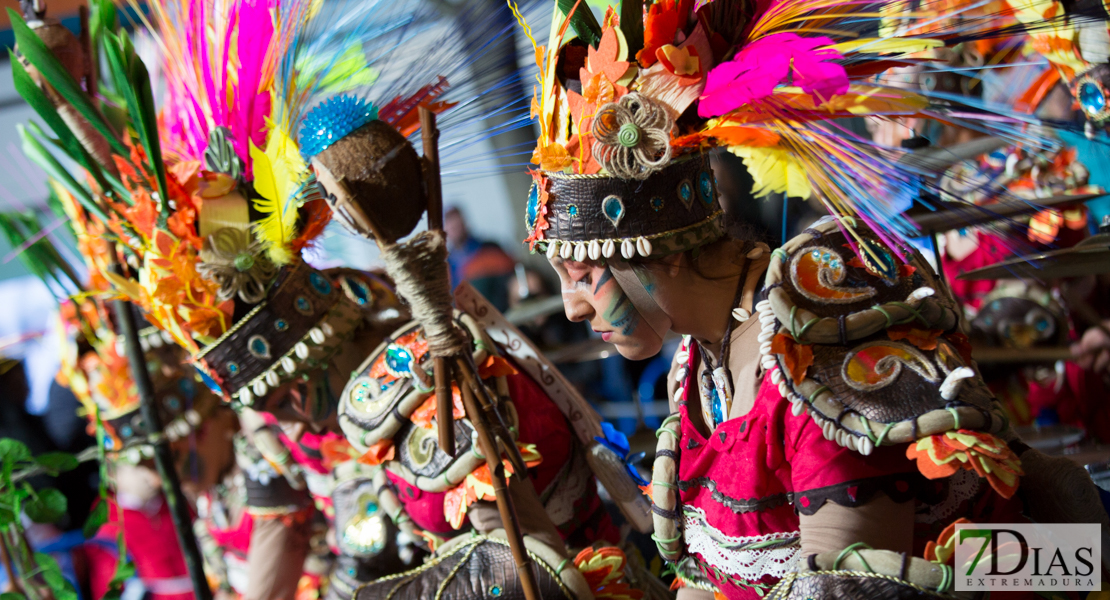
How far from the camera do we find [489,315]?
2082mm

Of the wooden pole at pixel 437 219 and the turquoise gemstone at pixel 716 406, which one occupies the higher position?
the wooden pole at pixel 437 219

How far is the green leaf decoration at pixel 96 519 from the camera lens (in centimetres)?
223

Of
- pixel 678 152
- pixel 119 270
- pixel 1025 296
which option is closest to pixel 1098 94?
pixel 1025 296

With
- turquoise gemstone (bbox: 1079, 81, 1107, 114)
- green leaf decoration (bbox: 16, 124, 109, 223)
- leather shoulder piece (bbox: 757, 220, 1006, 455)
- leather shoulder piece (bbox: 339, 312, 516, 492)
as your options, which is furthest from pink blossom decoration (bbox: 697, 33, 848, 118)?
green leaf decoration (bbox: 16, 124, 109, 223)

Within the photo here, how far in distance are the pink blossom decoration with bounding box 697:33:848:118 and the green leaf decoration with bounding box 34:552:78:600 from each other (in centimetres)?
200

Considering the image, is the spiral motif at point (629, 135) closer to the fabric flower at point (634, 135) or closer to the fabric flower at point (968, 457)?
the fabric flower at point (634, 135)

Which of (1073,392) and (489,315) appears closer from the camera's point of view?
(489,315)

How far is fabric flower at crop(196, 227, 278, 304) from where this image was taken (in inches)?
80.0

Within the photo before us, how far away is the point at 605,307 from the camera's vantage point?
4.57ft

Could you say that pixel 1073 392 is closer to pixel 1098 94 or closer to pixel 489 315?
pixel 1098 94

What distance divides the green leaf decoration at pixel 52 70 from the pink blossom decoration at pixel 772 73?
4.80 ft

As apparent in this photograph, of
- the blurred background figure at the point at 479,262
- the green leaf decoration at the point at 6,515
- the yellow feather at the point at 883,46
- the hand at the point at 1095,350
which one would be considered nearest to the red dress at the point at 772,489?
the yellow feather at the point at 883,46

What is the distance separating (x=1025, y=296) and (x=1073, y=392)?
1.28 ft

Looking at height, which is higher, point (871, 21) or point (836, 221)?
point (871, 21)
